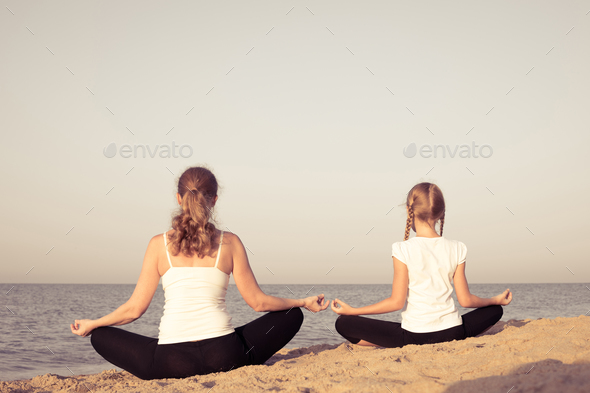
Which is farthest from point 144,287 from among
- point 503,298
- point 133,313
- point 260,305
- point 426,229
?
point 503,298

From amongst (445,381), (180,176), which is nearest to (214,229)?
(180,176)

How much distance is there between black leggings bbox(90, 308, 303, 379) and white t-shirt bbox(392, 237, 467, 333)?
3.89ft

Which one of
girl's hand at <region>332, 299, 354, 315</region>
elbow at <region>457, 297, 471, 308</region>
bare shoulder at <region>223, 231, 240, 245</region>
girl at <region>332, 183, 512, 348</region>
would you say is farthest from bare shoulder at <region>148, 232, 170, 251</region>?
elbow at <region>457, 297, 471, 308</region>

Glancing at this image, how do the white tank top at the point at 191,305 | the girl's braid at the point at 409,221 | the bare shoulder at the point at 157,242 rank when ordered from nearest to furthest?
the white tank top at the point at 191,305, the bare shoulder at the point at 157,242, the girl's braid at the point at 409,221

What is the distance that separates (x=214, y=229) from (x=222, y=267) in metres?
0.27

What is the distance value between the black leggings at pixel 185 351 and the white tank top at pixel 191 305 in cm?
8

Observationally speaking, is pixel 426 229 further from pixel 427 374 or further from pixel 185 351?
pixel 185 351

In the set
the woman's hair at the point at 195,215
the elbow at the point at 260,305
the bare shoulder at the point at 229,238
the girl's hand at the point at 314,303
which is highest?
the woman's hair at the point at 195,215

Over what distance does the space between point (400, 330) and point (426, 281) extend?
533 millimetres

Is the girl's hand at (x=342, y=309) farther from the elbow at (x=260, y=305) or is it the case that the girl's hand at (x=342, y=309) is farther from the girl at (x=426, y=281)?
the elbow at (x=260, y=305)

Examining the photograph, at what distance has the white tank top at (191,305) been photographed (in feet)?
9.93

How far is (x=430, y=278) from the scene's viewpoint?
3.73 meters

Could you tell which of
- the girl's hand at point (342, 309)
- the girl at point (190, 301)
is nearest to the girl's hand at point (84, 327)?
the girl at point (190, 301)

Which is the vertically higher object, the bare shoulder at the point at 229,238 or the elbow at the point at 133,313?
the bare shoulder at the point at 229,238
